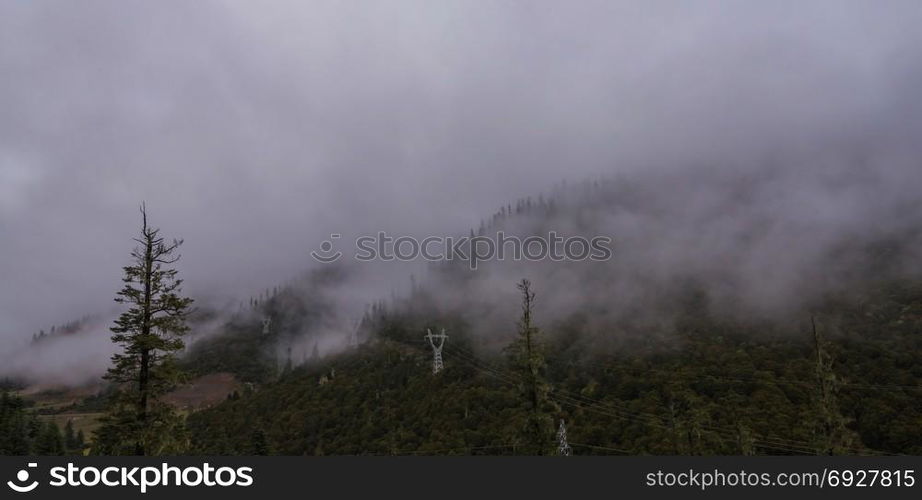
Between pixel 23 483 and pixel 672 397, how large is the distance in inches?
3947

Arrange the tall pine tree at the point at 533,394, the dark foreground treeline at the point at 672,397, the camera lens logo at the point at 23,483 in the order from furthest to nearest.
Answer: the dark foreground treeline at the point at 672,397 < the tall pine tree at the point at 533,394 < the camera lens logo at the point at 23,483

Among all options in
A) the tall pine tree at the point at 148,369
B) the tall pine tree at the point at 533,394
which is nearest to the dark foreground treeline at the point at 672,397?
the tall pine tree at the point at 533,394

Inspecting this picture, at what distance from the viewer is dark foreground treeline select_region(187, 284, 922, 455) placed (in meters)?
71.0

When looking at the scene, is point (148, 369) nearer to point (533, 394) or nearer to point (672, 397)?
point (533, 394)

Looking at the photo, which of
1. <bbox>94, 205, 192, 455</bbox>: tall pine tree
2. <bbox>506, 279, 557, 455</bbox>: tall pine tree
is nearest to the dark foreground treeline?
<bbox>506, 279, 557, 455</bbox>: tall pine tree

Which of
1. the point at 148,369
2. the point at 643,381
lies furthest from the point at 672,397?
the point at 148,369

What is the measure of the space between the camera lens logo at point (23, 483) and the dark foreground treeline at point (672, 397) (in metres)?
24.3

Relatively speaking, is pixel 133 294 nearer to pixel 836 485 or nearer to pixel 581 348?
pixel 836 485

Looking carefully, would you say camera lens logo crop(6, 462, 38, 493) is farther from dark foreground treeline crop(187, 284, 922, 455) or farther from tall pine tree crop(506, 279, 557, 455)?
tall pine tree crop(506, 279, 557, 455)

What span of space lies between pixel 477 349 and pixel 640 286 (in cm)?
6436

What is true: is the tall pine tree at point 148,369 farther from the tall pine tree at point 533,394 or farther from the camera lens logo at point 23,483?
the tall pine tree at point 533,394

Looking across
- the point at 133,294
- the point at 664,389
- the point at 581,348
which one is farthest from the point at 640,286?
the point at 133,294

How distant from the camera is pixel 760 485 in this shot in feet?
78.0

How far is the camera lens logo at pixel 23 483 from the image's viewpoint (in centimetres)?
2080
